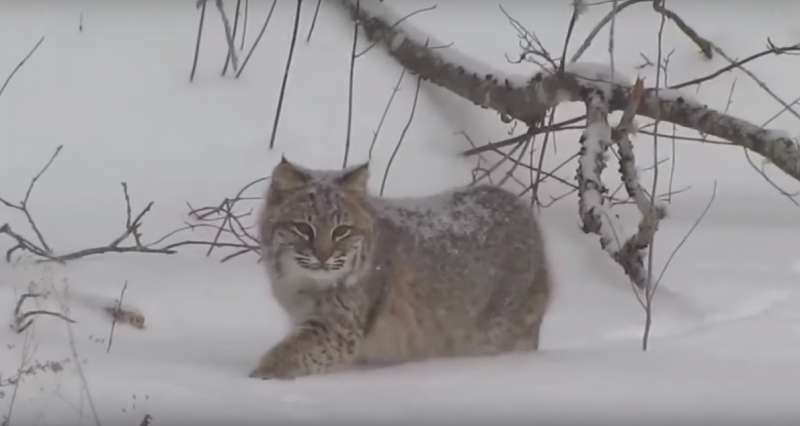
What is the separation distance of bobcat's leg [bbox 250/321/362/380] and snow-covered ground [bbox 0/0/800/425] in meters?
0.11

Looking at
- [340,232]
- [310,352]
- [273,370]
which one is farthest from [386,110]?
[273,370]

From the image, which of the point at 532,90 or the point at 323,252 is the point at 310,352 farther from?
the point at 532,90

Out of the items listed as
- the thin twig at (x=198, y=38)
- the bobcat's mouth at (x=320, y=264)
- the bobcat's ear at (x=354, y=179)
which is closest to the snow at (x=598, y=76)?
the bobcat's ear at (x=354, y=179)

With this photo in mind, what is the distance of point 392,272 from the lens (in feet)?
14.7

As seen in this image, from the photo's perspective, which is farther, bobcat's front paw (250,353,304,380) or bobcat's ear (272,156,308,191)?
bobcat's ear (272,156,308,191)

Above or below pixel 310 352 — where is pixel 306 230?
above

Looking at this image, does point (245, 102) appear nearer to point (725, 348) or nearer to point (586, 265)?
point (586, 265)

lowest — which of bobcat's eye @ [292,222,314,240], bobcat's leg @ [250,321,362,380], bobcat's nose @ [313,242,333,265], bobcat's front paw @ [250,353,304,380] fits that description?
bobcat's front paw @ [250,353,304,380]

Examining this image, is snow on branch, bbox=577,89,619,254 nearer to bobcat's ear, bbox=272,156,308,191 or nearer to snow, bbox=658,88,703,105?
snow, bbox=658,88,703,105

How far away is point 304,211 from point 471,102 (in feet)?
11.8

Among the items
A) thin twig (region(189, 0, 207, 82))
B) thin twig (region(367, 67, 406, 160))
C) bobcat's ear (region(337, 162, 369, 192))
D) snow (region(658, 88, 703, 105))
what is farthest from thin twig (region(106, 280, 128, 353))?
snow (region(658, 88, 703, 105))

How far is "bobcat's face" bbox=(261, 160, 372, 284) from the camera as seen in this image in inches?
167

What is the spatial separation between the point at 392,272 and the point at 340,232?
1.05 feet

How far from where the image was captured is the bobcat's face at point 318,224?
13.9 feet
